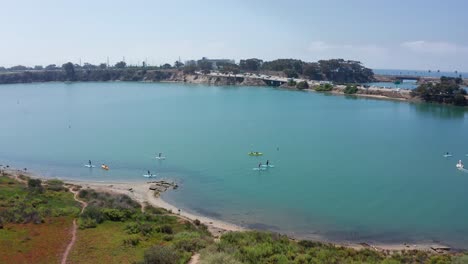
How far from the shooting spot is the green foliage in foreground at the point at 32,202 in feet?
96.1

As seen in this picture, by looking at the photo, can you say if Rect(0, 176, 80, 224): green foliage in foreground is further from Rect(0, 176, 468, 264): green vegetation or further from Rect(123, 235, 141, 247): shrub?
Rect(123, 235, 141, 247): shrub

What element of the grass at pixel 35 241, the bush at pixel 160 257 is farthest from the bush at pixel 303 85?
the bush at pixel 160 257

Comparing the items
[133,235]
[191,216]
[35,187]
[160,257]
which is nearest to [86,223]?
[133,235]

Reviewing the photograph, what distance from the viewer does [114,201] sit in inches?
1422

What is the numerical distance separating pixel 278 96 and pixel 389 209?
10197 cm

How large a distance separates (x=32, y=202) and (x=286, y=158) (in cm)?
3322

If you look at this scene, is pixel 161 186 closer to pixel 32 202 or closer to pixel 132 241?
pixel 32 202

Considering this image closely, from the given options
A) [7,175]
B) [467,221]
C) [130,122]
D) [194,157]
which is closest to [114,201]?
[7,175]

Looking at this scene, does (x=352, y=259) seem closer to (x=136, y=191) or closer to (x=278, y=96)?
(x=136, y=191)

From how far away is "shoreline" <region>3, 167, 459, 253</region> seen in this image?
31.0 meters

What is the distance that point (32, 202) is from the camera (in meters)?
33.9

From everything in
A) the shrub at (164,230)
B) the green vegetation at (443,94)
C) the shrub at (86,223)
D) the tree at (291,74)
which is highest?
the tree at (291,74)

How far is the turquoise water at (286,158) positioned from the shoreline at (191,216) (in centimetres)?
107

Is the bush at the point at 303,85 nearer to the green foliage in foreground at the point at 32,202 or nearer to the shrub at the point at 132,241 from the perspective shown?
the green foliage in foreground at the point at 32,202
